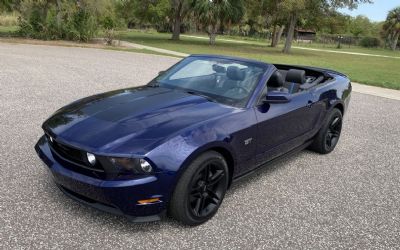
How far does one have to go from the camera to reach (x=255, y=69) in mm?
4148

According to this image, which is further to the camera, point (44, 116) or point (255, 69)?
point (44, 116)

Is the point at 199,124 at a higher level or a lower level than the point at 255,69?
lower

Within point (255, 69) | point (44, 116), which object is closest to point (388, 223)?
point (255, 69)

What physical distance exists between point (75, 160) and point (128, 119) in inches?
22.0

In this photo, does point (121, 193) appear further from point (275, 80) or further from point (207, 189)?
point (275, 80)

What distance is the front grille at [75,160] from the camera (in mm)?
2854

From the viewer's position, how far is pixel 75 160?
299cm

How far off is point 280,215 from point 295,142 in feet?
3.93

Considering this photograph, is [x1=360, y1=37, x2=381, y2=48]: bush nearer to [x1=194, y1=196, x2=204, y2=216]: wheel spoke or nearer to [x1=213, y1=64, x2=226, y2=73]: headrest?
[x1=213, y1=64, x2=226, y2=73]: headrest

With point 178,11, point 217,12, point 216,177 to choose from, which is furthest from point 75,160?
point 178,11

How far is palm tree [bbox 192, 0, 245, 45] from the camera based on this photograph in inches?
1251

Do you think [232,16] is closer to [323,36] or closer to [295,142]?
[295,142]

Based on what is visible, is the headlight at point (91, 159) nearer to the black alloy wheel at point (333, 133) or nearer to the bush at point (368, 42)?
the black alloy wheel at point (333, 133)

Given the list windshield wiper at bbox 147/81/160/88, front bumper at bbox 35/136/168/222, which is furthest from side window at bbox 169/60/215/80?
front bumper at bbox 35/136/168/222
